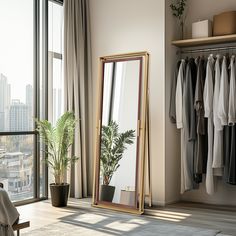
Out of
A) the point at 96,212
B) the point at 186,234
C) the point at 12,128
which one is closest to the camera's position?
the point at 186,234

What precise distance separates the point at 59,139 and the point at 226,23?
2.51m

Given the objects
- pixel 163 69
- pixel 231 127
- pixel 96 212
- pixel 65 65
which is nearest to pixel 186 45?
pixel 163 69

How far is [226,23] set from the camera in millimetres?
4879

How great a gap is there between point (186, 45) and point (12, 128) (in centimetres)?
252

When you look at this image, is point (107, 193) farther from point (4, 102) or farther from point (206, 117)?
point (4, 102)

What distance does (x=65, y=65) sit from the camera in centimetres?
546

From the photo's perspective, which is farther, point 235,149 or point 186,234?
point 235,149

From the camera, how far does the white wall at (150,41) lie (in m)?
5.09

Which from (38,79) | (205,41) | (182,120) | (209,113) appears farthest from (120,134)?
(205,41)

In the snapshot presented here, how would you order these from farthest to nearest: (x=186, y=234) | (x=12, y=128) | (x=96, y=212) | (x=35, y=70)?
(x=35, y=70) → (x=12, y=128) → (x=96, y=212) → (x=186, y=234)

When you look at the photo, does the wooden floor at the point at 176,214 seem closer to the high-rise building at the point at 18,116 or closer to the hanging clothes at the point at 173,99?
the high-rise building at the point at 18,116

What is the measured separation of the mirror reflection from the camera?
4832 millimetres

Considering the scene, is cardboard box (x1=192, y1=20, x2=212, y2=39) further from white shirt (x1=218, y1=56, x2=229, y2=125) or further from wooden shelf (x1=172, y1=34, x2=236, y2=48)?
white shirt (x1=218, y1=56, x2=229, y2=125)

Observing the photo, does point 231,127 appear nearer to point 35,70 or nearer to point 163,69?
point 163,69
